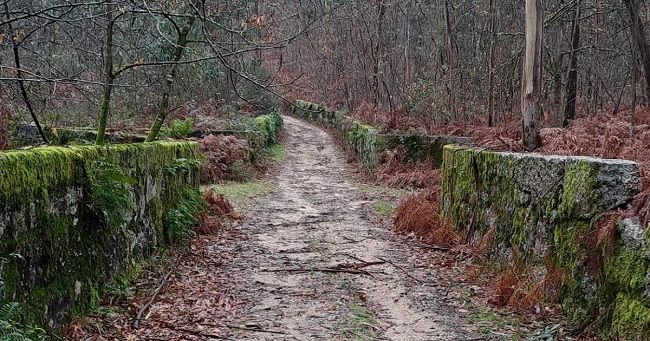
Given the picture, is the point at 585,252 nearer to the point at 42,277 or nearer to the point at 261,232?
the point at 42,277

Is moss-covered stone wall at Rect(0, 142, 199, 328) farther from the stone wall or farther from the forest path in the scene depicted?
the stone wall

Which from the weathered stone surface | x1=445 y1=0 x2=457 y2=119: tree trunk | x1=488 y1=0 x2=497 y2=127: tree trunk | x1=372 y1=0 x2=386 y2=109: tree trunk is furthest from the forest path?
x1=372 y1=0 x2=386 y2=109: tree trunk

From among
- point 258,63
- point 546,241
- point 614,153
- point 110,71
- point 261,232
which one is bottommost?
point 261,232

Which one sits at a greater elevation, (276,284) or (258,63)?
(258,63)

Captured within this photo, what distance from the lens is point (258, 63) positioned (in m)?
27.6

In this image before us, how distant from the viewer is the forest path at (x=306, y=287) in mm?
5094

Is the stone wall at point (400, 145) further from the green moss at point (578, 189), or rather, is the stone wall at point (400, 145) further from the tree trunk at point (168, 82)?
the green moss at point (578, 189)

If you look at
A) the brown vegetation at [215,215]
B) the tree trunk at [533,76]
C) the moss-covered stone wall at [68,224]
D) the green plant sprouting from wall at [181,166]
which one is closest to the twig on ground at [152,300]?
the moss-covered stone wall at [68,224]

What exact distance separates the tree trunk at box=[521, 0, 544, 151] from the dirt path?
7.37 feet

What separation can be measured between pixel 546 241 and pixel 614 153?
2326 mm

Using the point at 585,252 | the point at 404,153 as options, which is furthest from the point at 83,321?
the point at 404,153

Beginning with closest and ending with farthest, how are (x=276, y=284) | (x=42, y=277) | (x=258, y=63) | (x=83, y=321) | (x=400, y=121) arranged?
1. (x=42, y=277)
2. (x=83, y=321)
3. (x=276, y=284)
4. (x=400, y=121)
5. (x=258, y=63)

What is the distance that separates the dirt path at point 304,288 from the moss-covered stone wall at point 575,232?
1009 millimetres

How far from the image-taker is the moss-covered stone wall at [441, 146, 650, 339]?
4.11 m
